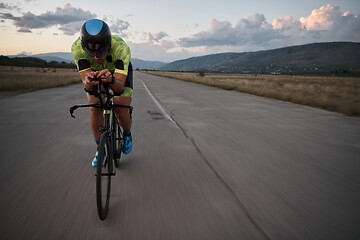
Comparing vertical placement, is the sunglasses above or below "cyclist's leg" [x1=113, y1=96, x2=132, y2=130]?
above

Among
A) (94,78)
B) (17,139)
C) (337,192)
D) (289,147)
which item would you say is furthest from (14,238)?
(289,147)

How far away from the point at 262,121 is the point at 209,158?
150 inches

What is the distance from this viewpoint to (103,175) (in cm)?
234

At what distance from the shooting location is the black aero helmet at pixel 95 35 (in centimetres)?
238

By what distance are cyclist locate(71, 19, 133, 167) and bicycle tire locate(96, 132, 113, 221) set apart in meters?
0.50

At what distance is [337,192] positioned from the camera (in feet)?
9.63

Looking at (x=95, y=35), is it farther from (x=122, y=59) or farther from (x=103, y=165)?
(x=103, y=165)

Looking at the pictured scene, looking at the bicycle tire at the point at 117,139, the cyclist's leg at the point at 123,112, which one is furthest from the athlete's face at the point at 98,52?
the bicycle tire at the point at 117,139

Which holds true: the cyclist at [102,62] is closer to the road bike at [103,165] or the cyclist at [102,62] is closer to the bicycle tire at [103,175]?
the road bike at [103,165]

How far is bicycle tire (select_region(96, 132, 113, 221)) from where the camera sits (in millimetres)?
2170

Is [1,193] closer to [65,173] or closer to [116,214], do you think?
[65,173]

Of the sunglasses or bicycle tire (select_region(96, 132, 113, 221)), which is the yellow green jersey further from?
bicycle tire (select_region(96, 132, 113, 221))

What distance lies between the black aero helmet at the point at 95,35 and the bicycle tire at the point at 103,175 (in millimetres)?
823

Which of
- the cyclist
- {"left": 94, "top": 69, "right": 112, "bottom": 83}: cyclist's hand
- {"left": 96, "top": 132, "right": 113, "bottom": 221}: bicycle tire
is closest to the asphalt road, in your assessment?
{"left": 96, "top": 132, "right": 113, "bottom": 221}: bicycle tire
